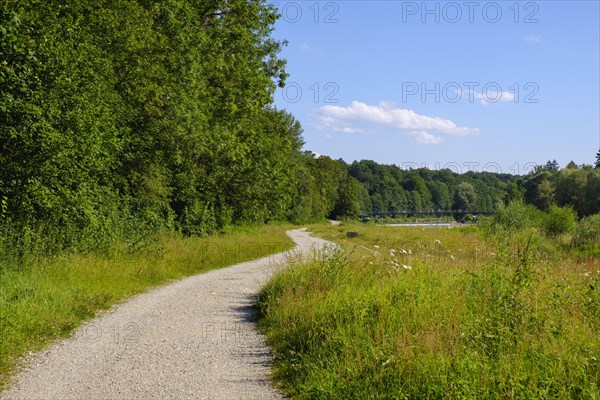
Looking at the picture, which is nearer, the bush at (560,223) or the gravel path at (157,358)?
the gravel path at (157,358)

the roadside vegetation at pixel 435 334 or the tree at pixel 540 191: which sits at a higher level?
the tree at pixel 540 191

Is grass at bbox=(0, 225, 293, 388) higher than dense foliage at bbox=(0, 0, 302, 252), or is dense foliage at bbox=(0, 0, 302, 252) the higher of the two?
dense foliage at bbox=(0, 0, 302, 252)

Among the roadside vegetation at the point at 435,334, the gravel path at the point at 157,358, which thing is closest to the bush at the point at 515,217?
the roadside vegetation at the point at 435,334

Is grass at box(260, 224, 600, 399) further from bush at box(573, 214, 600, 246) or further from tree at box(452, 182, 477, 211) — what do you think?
tree at box(452, 182, 477, 211)

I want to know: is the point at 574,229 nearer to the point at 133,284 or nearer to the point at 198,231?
the point at 198,231

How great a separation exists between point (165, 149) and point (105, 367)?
1447 centimetres

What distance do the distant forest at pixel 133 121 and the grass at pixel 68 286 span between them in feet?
3.25

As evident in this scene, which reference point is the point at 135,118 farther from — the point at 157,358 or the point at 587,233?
the point at 587,233

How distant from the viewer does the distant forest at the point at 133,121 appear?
1159 cm

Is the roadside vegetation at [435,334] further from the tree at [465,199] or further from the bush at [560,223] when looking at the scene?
the tree at [465,199]

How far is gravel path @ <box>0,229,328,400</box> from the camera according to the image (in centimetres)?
598

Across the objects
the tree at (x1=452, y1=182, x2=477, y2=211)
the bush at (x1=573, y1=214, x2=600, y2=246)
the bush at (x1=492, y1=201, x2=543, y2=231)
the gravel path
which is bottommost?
the gravel path

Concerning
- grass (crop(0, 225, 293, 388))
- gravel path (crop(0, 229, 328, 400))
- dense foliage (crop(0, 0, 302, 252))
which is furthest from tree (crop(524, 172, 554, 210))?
gravel path (crop(0, 229, 328, 400))

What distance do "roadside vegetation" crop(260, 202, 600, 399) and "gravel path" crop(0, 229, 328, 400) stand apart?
22.2 inches
